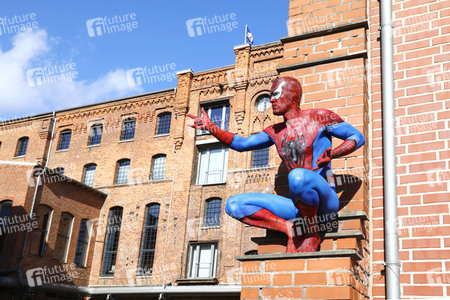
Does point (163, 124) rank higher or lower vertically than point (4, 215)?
higher

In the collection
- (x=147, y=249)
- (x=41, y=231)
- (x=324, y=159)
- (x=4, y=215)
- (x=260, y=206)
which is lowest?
(x=260, y=206)

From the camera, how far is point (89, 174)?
96.5 feet

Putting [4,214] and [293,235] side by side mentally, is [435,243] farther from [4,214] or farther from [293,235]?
[4,214]

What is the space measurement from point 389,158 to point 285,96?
1025mm

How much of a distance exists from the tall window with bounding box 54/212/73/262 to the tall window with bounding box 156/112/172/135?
683cm

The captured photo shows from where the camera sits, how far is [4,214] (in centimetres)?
2339

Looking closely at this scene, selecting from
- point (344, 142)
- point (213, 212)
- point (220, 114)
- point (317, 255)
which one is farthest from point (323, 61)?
point (220, 114)

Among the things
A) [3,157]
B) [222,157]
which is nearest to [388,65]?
[222,157]

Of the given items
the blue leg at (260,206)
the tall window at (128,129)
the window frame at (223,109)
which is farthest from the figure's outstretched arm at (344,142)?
the tall window at (128,129)

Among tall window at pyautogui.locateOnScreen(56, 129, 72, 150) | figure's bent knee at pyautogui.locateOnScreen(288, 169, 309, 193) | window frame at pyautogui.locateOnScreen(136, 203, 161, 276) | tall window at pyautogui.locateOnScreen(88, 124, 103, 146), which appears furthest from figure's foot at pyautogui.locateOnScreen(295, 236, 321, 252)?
tall window at pyautogui.locateOnScreen(56, 129, 72, 150)

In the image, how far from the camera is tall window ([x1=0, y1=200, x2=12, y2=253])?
22906mm

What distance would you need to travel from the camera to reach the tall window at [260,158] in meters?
24.2

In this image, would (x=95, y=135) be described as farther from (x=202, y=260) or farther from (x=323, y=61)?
(x=323, y=61)

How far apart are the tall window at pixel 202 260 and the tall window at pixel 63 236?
6.57 meters
